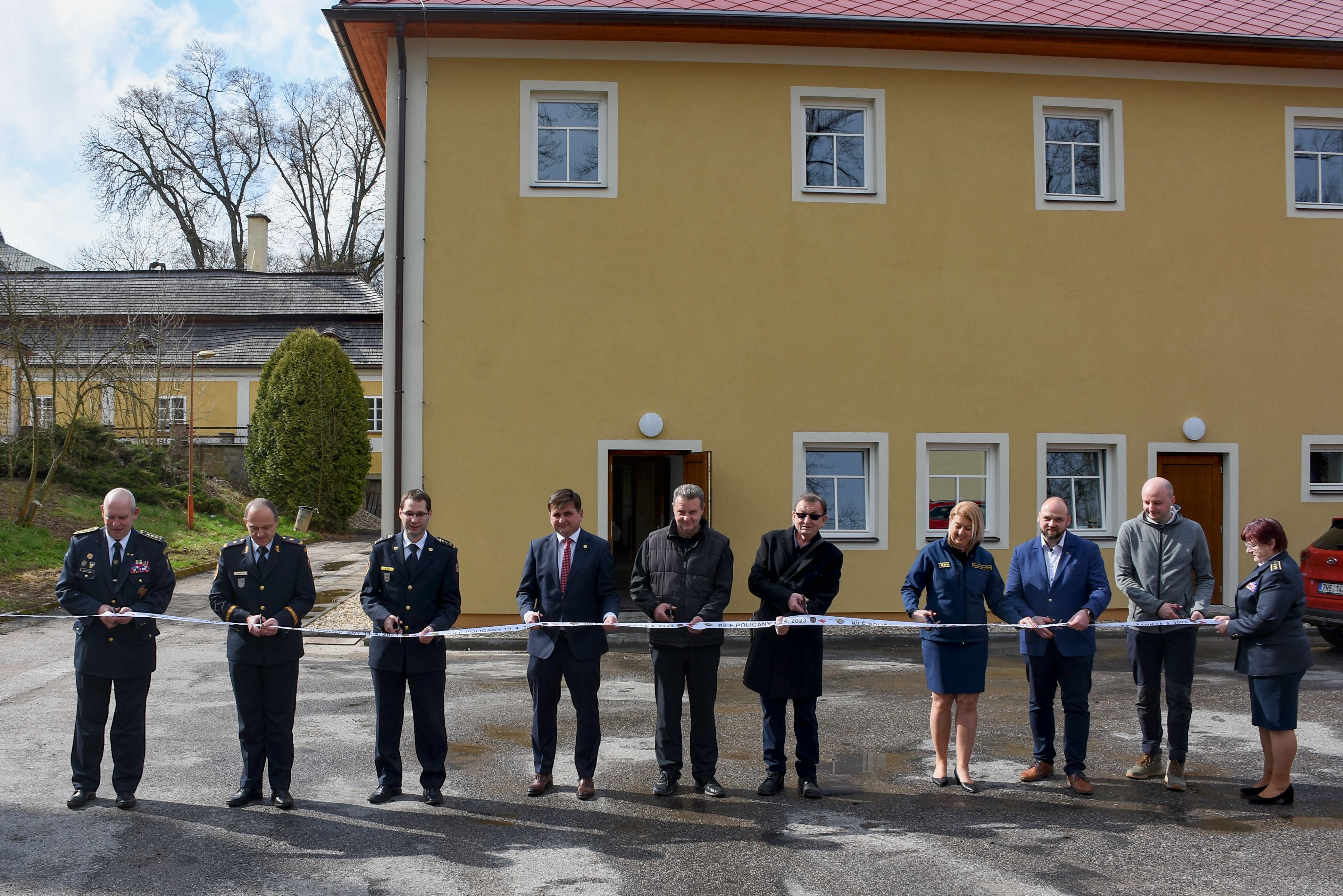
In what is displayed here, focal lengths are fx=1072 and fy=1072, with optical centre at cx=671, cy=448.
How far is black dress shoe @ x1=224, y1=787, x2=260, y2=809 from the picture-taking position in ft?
18.9

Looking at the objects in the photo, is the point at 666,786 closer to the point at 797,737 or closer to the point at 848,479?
the point at 797,737

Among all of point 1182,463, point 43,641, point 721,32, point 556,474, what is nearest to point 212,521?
point 43,641

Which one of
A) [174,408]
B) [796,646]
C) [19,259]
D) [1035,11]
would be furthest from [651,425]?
[19,259]

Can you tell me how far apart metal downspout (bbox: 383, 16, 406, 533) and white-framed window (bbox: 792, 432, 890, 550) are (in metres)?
4.63

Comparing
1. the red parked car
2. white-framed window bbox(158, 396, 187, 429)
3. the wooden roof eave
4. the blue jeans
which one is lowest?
the blue jeans

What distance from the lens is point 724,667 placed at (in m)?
10.4

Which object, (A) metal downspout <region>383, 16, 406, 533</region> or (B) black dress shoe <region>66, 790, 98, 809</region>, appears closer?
(B) black dress shoe <region>66, 790, 98, 809</region>

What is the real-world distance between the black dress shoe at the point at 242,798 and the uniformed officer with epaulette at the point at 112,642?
52 cm

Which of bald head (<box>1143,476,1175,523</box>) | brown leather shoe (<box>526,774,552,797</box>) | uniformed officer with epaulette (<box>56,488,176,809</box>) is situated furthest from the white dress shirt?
uniformed officer with epaulette (<box>56,488,176,809</box>)

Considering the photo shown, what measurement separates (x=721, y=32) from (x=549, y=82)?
2.10 m

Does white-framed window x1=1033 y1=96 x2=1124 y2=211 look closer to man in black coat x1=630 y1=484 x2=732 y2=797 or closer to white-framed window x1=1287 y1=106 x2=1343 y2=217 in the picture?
white-framed window x1=1287 y1=106 x2=1343 y2=217

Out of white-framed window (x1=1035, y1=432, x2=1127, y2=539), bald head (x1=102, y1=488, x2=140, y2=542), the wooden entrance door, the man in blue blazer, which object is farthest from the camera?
the wooden entrance door

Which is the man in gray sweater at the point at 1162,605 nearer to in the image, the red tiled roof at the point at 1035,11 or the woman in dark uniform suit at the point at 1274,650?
the woman in dark uniform suit at the point at 1274,650

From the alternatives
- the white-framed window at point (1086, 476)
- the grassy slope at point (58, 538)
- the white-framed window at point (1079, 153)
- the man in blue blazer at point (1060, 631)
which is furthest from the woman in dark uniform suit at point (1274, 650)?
the grassy slope at point (58, 538)
